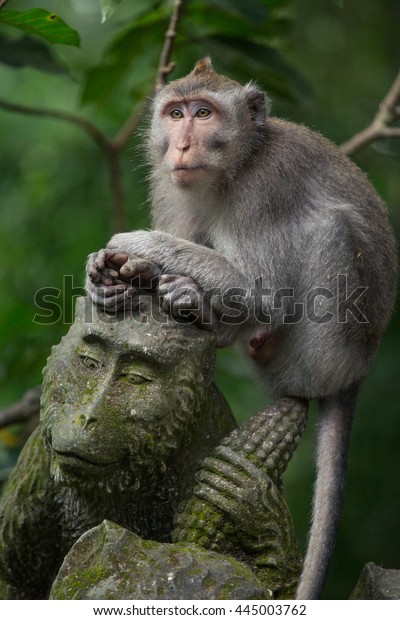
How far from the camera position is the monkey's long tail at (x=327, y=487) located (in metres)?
3.97

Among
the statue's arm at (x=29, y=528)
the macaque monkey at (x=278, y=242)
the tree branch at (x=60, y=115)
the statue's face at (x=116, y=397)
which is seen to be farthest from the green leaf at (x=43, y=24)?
the statue's arm at (x=29, y=528)

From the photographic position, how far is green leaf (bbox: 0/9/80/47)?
5012 millimetres

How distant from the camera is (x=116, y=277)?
3.81 meters

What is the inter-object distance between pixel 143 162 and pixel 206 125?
811 mm

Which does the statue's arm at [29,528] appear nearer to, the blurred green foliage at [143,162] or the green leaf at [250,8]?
→ the blurred green foliage at [143,162]

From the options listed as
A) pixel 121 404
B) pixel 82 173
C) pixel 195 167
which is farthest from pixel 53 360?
pixel 82 173

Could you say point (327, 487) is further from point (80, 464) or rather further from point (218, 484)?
point (80, 464)

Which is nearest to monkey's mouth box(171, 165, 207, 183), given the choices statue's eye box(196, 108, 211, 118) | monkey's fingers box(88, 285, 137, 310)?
statue's eye box(196, 108, 211, 118)

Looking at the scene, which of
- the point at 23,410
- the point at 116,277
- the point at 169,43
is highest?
the point at 169,43

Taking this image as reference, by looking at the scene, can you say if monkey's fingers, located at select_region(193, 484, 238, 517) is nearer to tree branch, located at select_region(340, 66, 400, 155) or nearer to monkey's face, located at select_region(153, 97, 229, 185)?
monkey's face, located at select_region(153, 97, 229, 185)

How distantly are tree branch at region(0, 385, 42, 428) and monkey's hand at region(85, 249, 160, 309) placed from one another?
260cm

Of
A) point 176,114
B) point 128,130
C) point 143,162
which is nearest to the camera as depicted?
point 176,114

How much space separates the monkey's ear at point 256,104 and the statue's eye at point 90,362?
7.00 ft

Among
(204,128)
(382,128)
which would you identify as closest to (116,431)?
(204,128)
